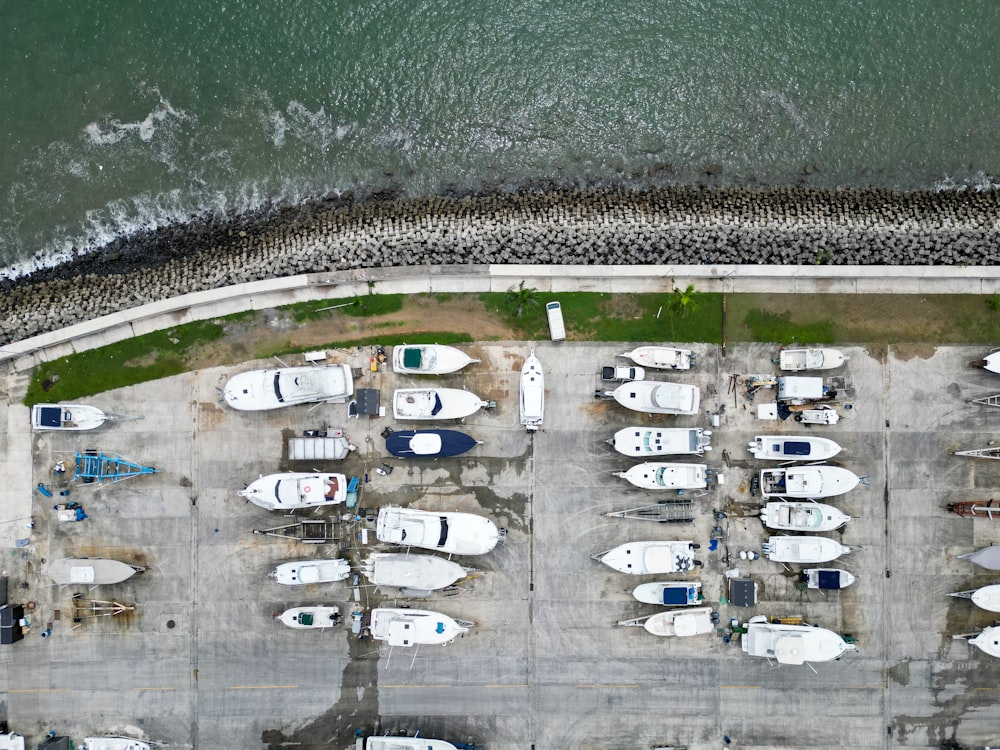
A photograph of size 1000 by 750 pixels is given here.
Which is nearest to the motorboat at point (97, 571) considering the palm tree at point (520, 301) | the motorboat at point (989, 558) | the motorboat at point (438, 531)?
the motorboat at point (438, 531)

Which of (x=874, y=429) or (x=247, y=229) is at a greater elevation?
(x=247, y=229)

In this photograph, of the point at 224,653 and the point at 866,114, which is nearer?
the point at 224,653

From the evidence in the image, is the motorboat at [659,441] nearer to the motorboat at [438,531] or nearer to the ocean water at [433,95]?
the motorboat at [438,531]

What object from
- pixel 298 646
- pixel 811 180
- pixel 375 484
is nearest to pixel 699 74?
pixel 811 180

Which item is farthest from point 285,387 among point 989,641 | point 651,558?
point 989,641

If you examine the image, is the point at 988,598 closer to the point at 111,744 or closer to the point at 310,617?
the point at 310,617

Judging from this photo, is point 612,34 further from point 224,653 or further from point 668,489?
point 224,653

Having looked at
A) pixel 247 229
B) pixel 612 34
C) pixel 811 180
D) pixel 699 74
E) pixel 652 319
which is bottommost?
pixel 652 319
